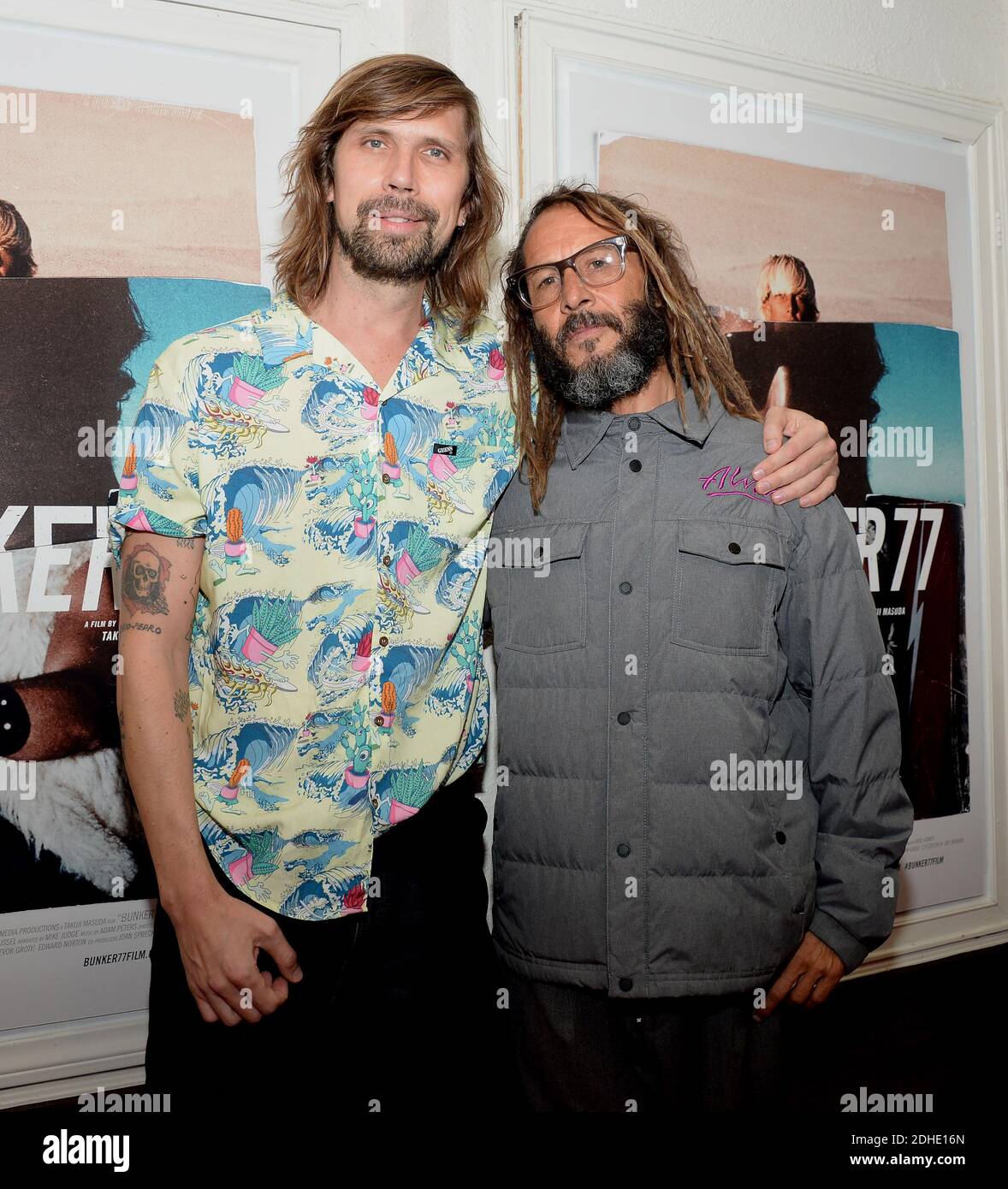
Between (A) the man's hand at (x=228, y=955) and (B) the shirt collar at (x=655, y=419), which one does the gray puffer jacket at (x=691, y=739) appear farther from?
(A) the man's hand at (x=228, y=955)

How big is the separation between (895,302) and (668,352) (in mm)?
1131

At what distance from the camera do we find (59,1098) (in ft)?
5.86

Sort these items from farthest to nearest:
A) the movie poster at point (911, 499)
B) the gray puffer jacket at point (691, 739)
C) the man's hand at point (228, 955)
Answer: the movie poster at point (911, 499) < the gray puffer jacket at point (691, 739) < the man's hand at point (228, 955)

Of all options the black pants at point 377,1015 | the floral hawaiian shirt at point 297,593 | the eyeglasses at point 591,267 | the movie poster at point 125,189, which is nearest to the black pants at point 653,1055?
the black pants at point 377,1015

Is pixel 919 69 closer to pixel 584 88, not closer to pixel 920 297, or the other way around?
pixel 920 297

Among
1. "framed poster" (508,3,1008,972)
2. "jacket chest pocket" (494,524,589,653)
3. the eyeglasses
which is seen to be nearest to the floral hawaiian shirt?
"jacket chest pocket" (494,524,589,653)

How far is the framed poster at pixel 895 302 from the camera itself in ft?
7.15

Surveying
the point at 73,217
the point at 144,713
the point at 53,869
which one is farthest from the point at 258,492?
the point at 53,869

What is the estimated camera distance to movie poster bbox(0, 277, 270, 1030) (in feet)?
5.73

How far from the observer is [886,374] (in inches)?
96.2

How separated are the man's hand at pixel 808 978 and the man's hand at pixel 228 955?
746 mm

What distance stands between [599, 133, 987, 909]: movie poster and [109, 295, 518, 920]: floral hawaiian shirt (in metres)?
1.14

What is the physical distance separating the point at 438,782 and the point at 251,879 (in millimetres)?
316

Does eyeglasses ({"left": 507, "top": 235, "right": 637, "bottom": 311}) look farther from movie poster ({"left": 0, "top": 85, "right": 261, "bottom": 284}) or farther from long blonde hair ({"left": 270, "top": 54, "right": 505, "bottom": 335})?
movie poster ({"left": 0, "top": 85, "right": 261, "bottom": 284})
